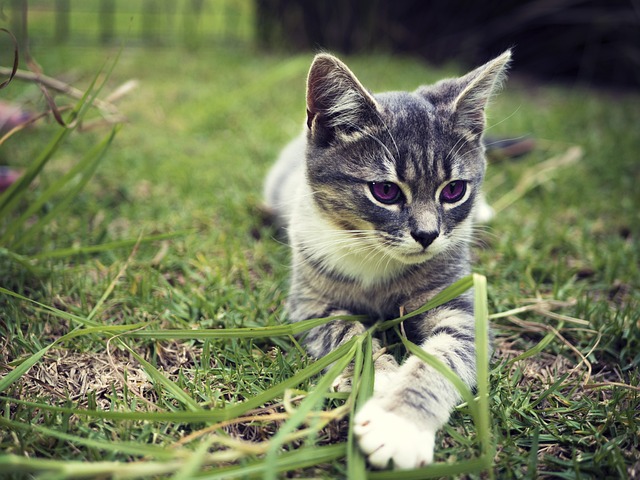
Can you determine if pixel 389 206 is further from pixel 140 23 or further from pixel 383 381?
pixel 140 23

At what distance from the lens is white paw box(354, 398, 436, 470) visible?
1.51 m

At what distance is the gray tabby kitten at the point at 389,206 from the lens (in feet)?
6.69

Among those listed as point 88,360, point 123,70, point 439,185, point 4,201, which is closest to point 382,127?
point 439,185

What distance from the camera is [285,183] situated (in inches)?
121

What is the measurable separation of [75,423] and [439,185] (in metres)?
1.50

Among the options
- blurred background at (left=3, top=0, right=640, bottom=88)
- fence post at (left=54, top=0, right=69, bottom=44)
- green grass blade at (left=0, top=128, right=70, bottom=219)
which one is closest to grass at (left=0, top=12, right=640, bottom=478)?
green grass blade at (left=0, top=128, right=70, bottom=219)

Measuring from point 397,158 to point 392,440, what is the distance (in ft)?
3.40

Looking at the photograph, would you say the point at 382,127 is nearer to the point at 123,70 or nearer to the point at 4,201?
the point at 4,201

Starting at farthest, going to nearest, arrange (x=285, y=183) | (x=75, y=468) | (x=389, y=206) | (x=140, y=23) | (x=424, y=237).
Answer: (x=140, y=23)
(x=285, y=183)
(x=389, y=206)
(x=424, y=237)
(x=75, y=468)

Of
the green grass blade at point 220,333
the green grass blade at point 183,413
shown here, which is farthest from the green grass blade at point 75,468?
the green grass blade at point 220,333

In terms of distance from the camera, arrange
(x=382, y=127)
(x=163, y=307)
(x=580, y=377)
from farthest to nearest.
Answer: (x=163, y=307) < (x=382, y=127) < (x=580, y=377)

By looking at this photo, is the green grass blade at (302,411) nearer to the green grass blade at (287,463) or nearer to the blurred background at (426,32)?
the green grass blade at (287,463)

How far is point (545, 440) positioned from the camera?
69.4 inches

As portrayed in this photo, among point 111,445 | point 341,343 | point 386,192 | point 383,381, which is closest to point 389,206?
point 386,192
